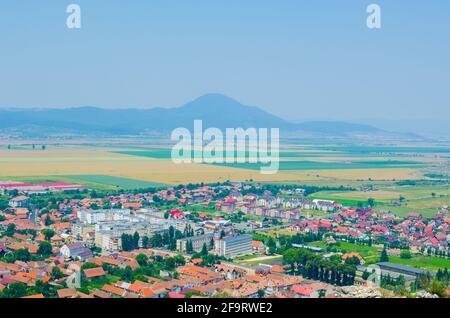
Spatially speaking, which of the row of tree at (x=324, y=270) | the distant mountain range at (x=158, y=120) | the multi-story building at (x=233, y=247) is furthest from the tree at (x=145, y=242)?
the distant mountain range at (x=158, y=120)

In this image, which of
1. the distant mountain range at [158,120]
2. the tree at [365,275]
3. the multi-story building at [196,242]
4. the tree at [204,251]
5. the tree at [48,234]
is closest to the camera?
Result: the tree at [365,275]

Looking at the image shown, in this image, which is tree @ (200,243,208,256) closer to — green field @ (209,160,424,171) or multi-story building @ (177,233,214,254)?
multi-story building @ (177,233,214,254)

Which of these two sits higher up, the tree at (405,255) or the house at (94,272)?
the house at (94,272)

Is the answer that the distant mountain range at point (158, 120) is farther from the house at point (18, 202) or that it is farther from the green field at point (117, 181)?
the house at point (18, 202)

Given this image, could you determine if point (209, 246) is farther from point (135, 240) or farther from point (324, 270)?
point (324, 270)

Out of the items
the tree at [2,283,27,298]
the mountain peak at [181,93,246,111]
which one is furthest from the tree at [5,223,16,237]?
the mountain peak at [181,93,246,111]

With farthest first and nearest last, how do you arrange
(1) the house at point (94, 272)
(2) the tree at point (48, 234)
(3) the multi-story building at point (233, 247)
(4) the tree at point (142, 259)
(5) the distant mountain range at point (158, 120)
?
(5) the distant mountain range at point (158, 120)
(2) the tree at point (48, 234)
(3) the multi-story building at point (233, 247)
(4) the tree at point (142, 259)
(1) the house at point (94, 272)
